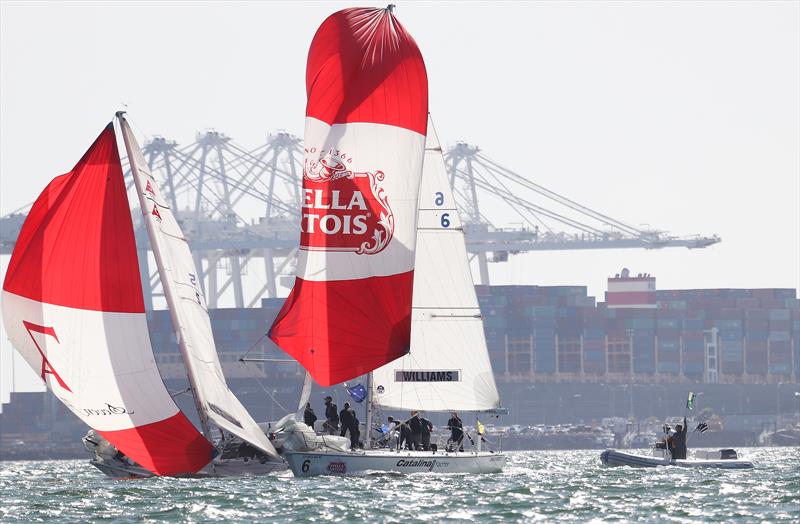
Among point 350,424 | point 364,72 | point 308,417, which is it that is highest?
point 364,72

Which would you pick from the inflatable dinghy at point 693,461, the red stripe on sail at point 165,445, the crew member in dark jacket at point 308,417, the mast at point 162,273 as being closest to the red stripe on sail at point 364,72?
the mast at point 162,273

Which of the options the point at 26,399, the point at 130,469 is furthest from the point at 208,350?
the point at 26,399

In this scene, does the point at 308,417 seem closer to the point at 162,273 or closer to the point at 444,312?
the point at 444,312

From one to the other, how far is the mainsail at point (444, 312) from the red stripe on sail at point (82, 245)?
605 cm

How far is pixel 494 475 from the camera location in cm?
2967

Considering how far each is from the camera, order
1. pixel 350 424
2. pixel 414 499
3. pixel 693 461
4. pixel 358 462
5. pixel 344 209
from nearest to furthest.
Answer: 1. pixel 414 499
2. pixel 358 462
3. pixel 344 209
4. pixel 350 424
5. pixel 693 461

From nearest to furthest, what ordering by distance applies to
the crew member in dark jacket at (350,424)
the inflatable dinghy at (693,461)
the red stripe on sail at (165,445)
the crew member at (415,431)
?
the red stripe on sail at (165,445), the crew member in dark jacket at (350,424), the crew member at (415,431), the inflatable dinghy at (693,461)

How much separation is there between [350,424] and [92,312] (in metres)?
4.86

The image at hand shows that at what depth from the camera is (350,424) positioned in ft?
89.7

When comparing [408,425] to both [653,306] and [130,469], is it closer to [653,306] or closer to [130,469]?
[130,469]

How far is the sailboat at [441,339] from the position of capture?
28594mm

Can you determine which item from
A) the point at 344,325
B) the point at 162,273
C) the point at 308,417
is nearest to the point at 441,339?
the point at 308,417

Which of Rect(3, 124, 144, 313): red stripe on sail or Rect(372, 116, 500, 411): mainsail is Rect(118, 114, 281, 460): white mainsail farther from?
Rect(372, 116, 500, 411): mainsail

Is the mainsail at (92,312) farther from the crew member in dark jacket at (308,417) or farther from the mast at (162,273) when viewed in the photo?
the crew member in dark jacket at (308,417)
